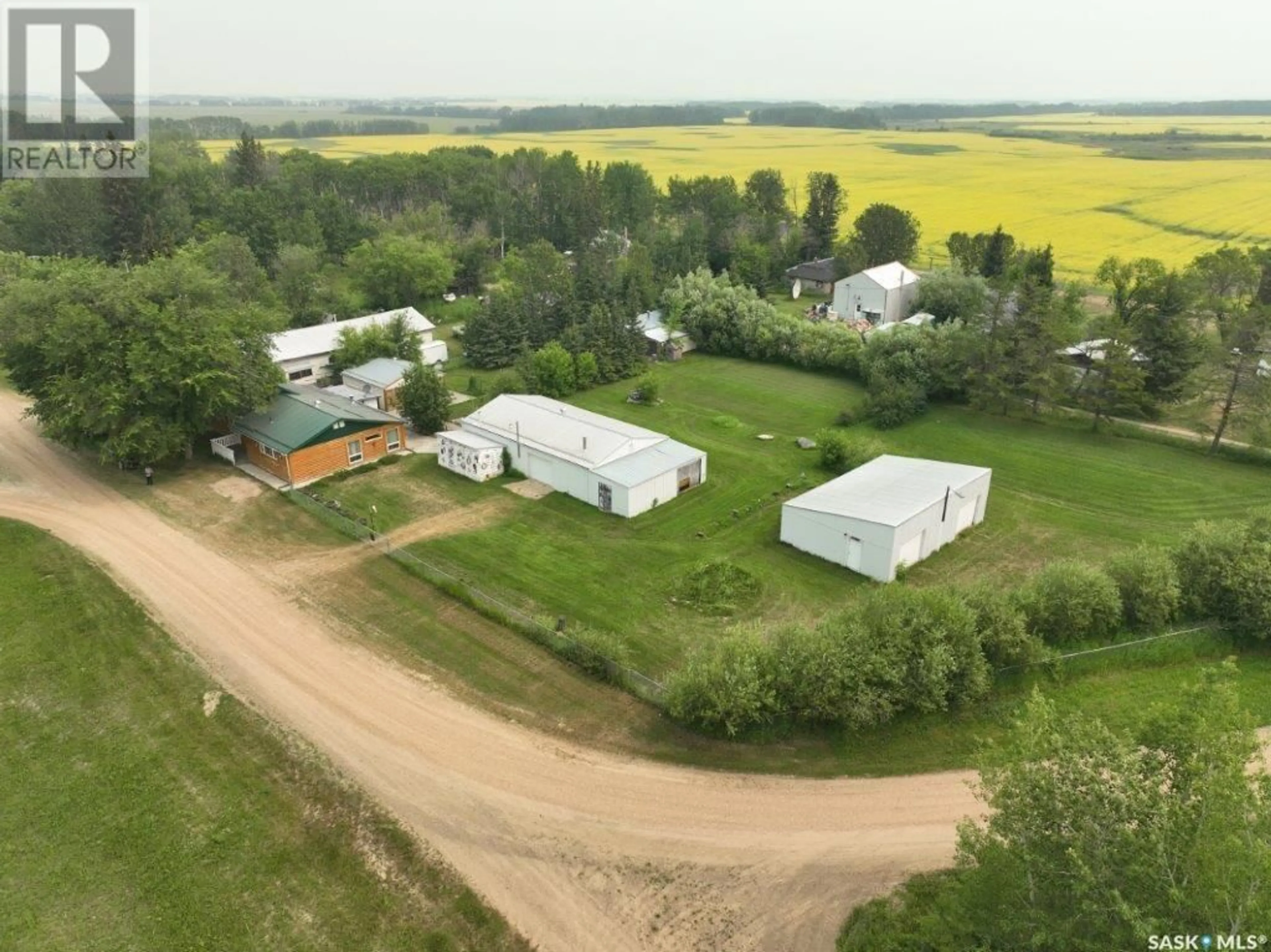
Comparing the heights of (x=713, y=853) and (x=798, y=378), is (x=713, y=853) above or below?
below

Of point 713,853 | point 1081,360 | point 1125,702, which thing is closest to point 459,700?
point 713,853

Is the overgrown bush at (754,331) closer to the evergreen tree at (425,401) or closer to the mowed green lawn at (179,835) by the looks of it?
the evergreen tree at (425,401)

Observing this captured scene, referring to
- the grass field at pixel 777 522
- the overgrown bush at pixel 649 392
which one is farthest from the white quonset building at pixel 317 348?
the grass field at pixel 777 522

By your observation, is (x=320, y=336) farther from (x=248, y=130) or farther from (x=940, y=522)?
(x=248, y=130)

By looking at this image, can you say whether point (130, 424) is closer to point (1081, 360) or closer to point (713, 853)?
point (713, 853)

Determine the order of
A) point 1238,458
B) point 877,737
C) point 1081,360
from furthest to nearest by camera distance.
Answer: point 1081,360
point 1238,458
point 877,737

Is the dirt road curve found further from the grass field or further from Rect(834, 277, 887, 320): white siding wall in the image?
Rect(834, 277, 887, 320): white siding wall
